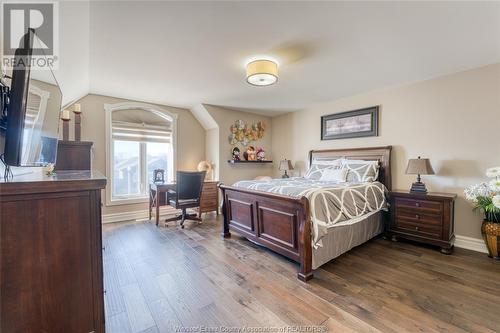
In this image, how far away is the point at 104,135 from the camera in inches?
156

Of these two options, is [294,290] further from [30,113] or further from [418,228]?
[30,113]

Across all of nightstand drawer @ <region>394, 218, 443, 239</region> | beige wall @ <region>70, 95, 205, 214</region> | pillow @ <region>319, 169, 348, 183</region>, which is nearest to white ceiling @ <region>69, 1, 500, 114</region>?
beige wall @ <region>70, 95, 205, 214</region>

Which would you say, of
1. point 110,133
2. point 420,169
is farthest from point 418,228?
point 110,133

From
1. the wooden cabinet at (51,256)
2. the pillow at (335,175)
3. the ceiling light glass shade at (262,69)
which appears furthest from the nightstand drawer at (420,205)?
the wooden cabinet at (51,256)

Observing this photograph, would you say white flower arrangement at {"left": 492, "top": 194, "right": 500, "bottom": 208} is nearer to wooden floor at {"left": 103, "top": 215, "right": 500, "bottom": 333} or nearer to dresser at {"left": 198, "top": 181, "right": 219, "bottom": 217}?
wooden floor at {"left": 103, "top": 215, "right": 500, "bottom": 333}

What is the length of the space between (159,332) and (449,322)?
2.01m

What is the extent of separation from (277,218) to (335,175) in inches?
62.1

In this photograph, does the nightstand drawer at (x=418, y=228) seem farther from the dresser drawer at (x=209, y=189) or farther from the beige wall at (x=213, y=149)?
the beige wall at (x=213, y=149)

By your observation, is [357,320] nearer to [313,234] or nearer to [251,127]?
[313,234]

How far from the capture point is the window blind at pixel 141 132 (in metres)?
4.12

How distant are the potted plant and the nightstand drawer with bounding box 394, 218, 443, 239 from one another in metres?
0.45

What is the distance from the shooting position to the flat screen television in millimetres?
987

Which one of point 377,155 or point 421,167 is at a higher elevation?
point 377,155

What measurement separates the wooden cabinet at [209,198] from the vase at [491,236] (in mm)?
3979
